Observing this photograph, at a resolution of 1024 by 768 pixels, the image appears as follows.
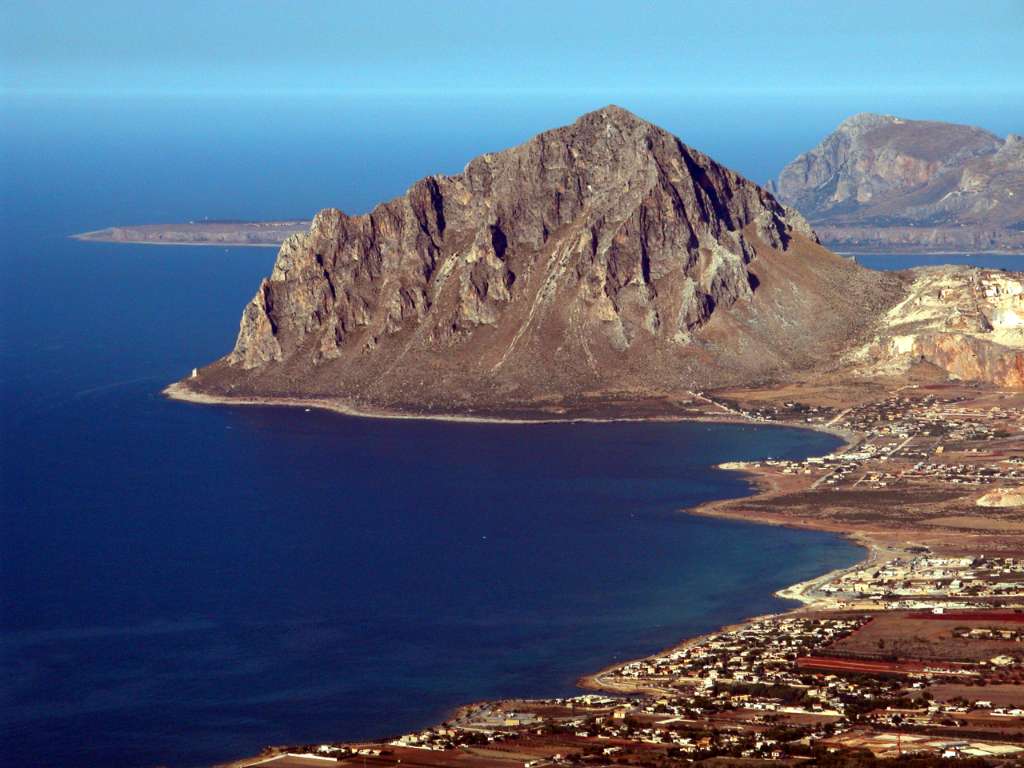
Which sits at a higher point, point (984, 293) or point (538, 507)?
point (984, 293)

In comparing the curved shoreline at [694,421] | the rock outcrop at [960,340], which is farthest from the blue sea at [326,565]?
the rock outcrop at [960,340]

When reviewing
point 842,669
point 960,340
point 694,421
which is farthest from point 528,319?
point 842,669

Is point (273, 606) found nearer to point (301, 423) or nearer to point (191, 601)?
point (191, 601)

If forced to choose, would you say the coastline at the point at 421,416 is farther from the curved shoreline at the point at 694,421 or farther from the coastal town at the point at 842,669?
the coastal town at the point at 842,669

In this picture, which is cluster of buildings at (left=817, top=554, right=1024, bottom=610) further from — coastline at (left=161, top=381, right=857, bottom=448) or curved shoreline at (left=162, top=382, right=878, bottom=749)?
coastline at (left=161, top=381, right=857, bottom=448)

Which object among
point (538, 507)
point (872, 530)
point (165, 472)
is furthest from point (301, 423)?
point (872, 530)

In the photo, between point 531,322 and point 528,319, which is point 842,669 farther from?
point 528,319
